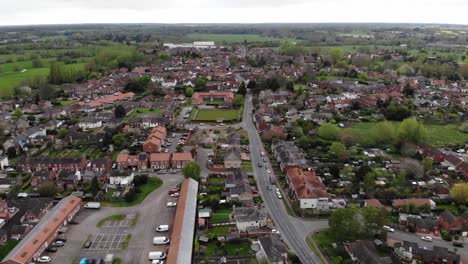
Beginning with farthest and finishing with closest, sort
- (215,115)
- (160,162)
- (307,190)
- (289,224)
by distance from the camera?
(215,115) → (160,162) → (307,190) → (289,224)

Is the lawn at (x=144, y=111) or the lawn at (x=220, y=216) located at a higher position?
the lawn at (x=144, y=111)

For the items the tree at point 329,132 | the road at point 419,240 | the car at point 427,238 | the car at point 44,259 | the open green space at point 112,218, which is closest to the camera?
the car at point 44,259

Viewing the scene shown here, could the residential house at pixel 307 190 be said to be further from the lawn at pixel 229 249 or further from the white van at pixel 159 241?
the white van at pixel 159 241

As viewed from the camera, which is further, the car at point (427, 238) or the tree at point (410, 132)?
the tree at point (410, 132)

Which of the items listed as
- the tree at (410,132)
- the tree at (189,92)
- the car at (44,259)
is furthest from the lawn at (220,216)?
the tree at (189,92)

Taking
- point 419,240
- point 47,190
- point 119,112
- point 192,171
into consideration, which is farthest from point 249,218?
point 119,112

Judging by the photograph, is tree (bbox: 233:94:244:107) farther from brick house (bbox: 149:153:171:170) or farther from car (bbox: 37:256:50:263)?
car (bbox: 37:256:50:263)

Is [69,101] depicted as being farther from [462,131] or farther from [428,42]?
[428,42]

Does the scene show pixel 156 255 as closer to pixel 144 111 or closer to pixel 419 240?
pixel 419 240
